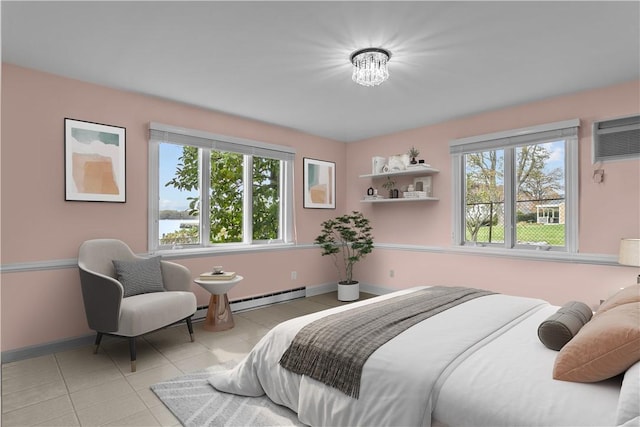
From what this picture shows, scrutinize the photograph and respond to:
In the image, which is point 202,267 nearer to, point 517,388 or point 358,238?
point 358,238

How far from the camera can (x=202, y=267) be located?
400 cm

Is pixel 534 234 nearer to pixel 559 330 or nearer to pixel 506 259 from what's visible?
pixel 506 259

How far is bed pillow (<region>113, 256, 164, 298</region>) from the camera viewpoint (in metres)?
3.05

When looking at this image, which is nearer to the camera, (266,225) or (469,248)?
(469,248)

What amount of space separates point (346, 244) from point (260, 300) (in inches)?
61.9

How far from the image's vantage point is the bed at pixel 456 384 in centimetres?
122

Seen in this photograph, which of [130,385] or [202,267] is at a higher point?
[202,267]

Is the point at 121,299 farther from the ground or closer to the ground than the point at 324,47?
closer to the ground

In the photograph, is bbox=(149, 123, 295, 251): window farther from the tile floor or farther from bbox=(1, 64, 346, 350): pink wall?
the tile floor

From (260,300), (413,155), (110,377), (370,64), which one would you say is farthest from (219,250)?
(413,155)

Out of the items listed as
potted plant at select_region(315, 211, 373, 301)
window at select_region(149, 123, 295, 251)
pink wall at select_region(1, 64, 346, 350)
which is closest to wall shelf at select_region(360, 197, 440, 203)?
potted plant at select_region(315, 211, 373, 301)

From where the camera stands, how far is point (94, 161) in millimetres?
3260

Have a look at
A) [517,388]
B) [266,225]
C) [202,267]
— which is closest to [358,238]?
[266,225]

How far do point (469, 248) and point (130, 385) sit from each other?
12.5ft
